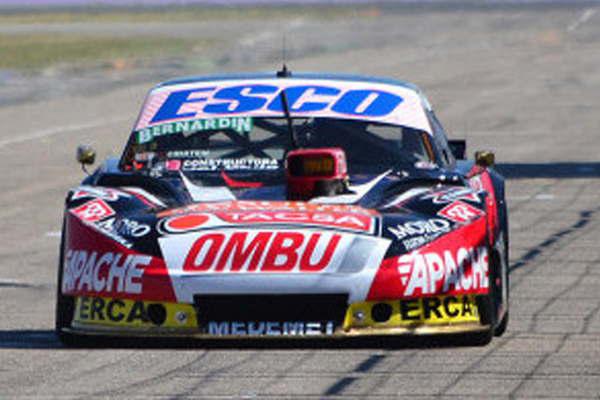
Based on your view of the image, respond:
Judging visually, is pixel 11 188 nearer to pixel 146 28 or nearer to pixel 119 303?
pixel 119 303

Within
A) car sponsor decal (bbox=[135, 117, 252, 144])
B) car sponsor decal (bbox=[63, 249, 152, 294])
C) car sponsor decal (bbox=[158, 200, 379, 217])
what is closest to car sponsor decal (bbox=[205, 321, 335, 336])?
car sponsor decal (bbox=[63, 249, 152, 294])

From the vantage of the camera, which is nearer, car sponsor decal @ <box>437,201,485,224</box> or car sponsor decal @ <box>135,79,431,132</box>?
car sponsor decal @ <box>437,201,485,224</box>

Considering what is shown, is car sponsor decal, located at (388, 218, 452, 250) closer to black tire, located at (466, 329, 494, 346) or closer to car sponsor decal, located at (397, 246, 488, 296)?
car sponsor decal, located at (397, 246, 488, 296)

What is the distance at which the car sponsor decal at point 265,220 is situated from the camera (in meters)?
8.61

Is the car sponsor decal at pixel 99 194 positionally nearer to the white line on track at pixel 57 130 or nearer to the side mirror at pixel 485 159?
the side mirror at pixel 485 159

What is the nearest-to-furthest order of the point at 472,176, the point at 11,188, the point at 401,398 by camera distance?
1. the point at 401,398
2. the point at 472,176
3. the point at 11,188

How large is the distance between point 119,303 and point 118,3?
124 m

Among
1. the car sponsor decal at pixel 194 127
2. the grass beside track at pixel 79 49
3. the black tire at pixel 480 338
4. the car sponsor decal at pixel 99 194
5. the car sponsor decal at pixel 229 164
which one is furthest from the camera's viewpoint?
the grass beside track at pixel 79 49

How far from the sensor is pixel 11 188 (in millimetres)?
20406

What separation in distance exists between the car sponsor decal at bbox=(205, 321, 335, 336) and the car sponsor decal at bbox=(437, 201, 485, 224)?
80 cm

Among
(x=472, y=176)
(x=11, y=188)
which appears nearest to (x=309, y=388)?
(x=472, y=176)

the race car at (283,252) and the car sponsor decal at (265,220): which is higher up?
the car sponsor decal at (265,220)

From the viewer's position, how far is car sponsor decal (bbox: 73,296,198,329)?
8461mm

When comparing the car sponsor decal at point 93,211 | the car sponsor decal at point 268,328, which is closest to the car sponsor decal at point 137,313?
the car sponsor decal at point 268,328
